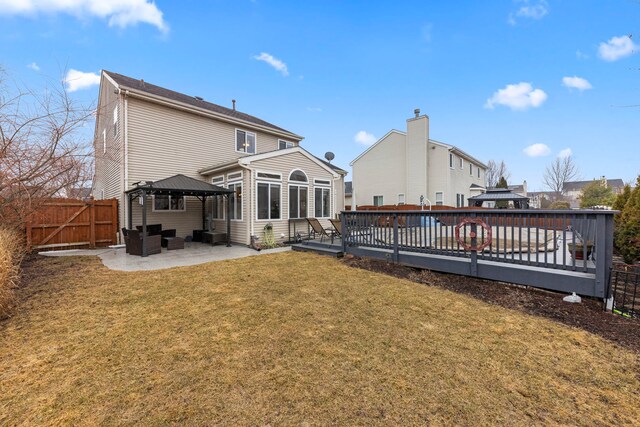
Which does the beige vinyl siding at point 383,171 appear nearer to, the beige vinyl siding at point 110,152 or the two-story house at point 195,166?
the two-story house at point 195,166

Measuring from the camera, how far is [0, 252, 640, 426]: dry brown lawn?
79.9 inches

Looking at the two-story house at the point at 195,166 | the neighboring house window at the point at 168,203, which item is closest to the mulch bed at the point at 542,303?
the two-story house at the point at 195,166

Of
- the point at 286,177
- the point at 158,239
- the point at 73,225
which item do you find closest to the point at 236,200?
the point at 286,177

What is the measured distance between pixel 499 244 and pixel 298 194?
7.54m

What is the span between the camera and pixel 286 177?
10953 mm

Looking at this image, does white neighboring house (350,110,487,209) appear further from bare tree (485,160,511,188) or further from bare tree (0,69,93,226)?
bare tree (485,160,511,188)

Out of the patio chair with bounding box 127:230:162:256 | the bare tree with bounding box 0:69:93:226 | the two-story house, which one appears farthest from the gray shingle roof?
the patio chair with bounding box 127:230:162:256

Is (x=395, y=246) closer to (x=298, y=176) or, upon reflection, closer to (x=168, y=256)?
(x=298, y=176)

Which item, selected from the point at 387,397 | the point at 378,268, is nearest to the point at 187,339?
the point at 387,397

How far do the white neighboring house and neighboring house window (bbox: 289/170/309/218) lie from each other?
6.27m

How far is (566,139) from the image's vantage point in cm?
2609

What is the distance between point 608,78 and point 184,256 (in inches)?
664

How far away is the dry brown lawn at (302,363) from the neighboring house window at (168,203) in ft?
22.1

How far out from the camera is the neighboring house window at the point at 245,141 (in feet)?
44.2
